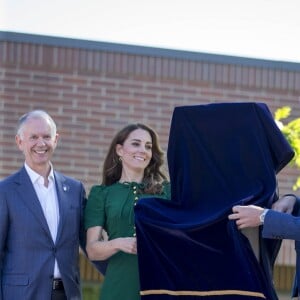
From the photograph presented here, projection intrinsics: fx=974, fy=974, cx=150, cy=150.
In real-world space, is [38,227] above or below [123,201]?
below

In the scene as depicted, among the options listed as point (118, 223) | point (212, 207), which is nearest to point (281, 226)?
point (212, 207)

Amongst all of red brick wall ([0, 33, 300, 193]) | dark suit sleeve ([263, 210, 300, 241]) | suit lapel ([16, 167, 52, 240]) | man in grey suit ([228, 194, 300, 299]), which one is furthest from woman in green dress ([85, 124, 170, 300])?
red brick wall ([0, 33, 300, 193])

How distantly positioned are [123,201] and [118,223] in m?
0.14

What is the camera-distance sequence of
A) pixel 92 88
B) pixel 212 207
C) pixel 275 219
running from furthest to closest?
1. pixel 92 88
2. pixel 212 207
3. pixel 275 219

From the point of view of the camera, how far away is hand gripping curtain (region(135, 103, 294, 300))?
16.1 feet

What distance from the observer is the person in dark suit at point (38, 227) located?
5648mm

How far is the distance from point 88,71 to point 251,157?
16.3ft

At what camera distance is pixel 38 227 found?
18.7 ft

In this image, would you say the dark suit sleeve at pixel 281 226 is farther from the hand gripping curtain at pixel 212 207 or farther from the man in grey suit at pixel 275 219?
the hand gripping curtain at pixel 212 207

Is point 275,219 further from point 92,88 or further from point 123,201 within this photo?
point 92,88

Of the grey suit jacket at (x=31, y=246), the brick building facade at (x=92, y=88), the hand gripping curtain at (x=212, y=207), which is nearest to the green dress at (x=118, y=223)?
the grey suit jacket at (x=31, y=246)

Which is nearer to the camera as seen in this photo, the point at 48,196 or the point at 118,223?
the point at 118,223

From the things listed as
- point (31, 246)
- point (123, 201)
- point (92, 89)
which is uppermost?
point (92, 89)

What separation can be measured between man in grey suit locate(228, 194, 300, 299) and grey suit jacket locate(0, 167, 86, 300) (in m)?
1.30
